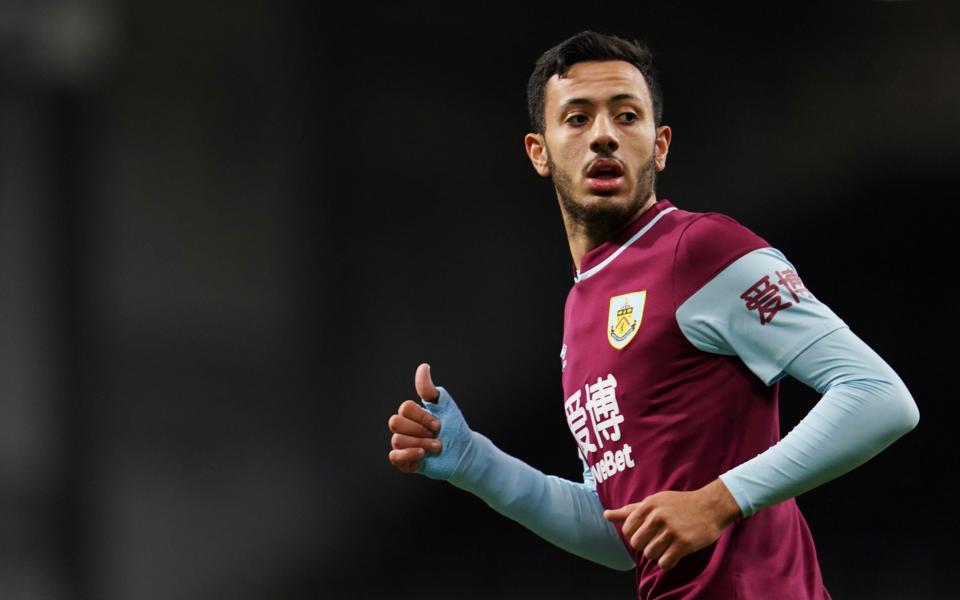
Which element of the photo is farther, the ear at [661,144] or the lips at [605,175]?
the ear at [661,144]

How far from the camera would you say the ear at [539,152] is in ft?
6.20

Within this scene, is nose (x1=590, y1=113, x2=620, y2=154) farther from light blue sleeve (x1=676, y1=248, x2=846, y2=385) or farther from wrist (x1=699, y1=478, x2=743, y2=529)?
wrist (x1=699, y1=478, x2=743, y2=529)

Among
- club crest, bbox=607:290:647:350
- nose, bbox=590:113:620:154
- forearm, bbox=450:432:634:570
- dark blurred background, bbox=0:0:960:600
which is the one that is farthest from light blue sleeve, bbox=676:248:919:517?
dark blurred background, bbox=0:0:960:600

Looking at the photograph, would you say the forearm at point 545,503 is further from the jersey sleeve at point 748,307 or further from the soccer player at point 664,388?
the jersey sleeve at point 748,307

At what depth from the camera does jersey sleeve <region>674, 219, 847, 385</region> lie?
54.3 inches

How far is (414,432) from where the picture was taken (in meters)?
1.69

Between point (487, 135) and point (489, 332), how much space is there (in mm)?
609

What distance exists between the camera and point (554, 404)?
11.1 ft

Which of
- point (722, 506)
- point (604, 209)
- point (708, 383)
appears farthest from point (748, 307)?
point (604, 209)

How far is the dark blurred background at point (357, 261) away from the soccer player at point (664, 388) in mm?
1568

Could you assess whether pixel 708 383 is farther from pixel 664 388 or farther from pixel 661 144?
pixel 661 144

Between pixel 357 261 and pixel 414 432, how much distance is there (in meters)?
1.85

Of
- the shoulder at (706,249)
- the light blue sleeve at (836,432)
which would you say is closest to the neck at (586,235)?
the shoulder at (706,249)

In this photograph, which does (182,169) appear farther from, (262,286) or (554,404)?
(554,404)
